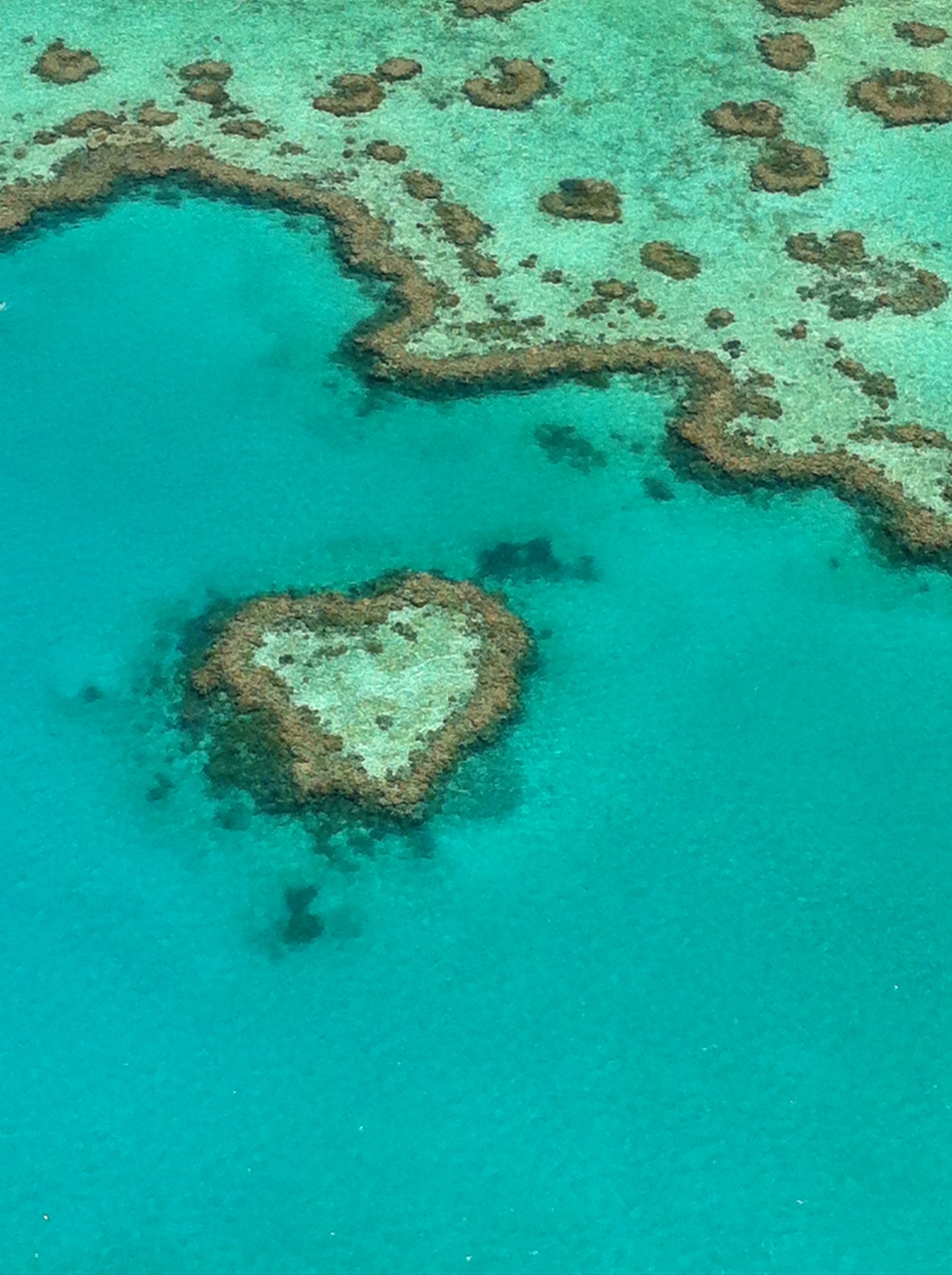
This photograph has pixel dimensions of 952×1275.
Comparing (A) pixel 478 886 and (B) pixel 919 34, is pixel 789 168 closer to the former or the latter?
(B) pixel 919 34

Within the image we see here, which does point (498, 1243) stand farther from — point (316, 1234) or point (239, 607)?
point (239, 607)

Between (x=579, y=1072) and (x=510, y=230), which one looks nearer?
(x=579, y=1072)

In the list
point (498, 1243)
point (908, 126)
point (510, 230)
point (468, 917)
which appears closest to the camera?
point (498, 1243)

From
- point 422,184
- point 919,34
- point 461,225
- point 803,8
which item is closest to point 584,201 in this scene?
point 461,225

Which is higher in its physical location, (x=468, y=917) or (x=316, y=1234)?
(x=468, y=917)

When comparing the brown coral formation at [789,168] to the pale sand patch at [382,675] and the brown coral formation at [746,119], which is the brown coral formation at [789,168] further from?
the pale sand patch at [382,675]

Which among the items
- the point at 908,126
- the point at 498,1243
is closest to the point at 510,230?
the point at 908,126

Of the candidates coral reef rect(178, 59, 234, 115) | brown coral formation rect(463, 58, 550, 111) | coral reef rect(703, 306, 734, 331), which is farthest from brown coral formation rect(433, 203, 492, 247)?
coral reef rect(178, 59, 234, 115)
